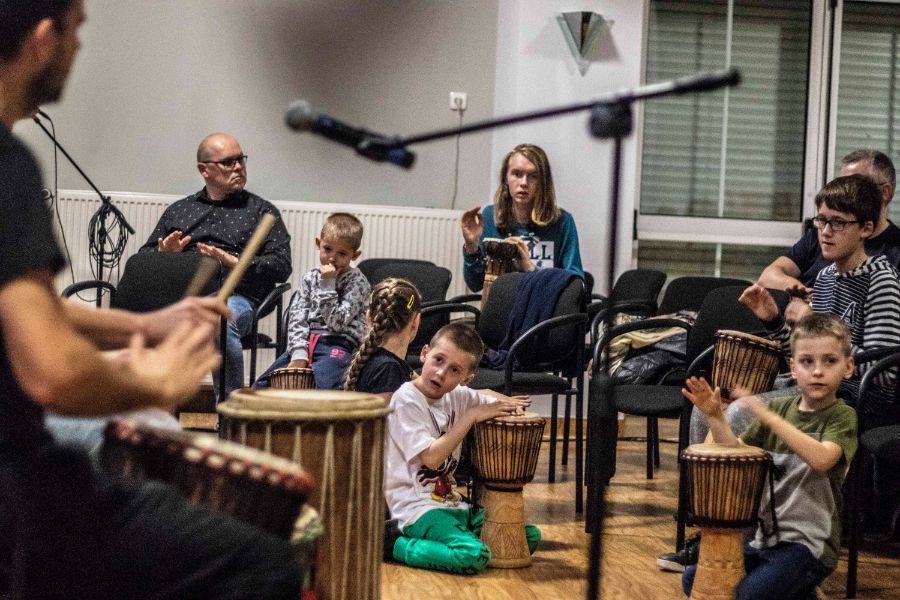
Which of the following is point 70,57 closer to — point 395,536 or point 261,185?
point 395,536

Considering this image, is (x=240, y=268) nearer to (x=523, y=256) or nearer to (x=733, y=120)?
(x=523, y=256)

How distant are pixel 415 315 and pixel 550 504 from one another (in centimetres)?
115

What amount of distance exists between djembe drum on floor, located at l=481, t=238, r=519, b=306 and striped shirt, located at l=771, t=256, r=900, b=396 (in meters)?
1.49

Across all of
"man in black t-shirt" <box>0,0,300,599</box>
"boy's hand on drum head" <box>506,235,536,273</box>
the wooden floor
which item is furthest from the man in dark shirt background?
"man in black t-shirt" <box>0,0,300,599</box>

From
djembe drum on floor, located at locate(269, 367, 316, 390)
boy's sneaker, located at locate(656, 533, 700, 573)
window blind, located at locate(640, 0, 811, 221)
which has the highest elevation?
window blind, located at locate(640, 0, 811, 221)

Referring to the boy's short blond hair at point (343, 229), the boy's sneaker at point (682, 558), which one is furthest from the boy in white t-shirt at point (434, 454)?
the boy's short blond hair at point (343, 229)

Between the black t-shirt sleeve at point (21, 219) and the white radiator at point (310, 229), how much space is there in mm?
4505

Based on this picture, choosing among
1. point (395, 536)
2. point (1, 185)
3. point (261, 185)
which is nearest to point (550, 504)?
point (395, 536)

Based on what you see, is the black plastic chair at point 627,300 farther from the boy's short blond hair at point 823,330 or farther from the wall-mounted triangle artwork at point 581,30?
the boy's short blond hair at point 823,330

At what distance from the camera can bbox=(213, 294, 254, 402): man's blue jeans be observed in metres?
4.60

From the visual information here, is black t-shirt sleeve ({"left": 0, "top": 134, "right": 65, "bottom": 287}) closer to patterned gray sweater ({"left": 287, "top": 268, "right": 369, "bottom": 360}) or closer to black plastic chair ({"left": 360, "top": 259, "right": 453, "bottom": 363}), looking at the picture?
patterned gray sweater ({"left": 287, "top": 268, "right": 369, "bottom": 360})

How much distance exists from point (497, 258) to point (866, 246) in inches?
63.0

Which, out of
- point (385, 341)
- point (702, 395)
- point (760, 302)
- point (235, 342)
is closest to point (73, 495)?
point (702, 395)

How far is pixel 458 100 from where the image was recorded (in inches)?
247
